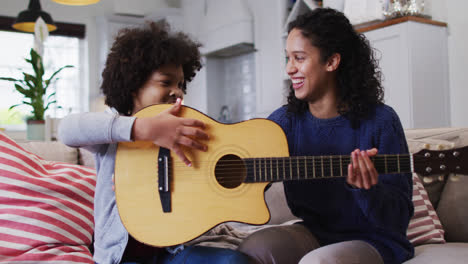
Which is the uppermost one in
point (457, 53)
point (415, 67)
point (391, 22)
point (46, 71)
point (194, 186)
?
point (46, 71)

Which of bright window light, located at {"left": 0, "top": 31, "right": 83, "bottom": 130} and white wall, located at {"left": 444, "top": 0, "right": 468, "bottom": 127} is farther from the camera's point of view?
bright window light, located at {"left": 0, "top": 31, "right": 83, "bottom": 130}

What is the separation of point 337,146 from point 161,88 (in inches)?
22.0

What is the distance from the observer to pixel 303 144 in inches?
53.2

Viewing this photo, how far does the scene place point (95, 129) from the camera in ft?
3.60

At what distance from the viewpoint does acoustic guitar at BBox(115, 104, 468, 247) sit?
111cm

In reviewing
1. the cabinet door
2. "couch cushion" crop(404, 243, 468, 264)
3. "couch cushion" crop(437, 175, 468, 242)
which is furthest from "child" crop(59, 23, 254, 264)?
the cabinet door

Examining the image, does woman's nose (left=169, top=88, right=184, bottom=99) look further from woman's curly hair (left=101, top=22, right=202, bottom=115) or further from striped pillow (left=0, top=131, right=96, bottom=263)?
striped pillow (left=0, top=131, right=96, bottom=263)

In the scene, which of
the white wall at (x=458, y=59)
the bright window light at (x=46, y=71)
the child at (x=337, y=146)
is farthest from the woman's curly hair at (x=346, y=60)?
the bright window light at (x=46, y=71)

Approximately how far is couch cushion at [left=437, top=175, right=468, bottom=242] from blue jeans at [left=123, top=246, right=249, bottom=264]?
39.8 inches

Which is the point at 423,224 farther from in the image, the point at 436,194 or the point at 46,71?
the point at 46,71

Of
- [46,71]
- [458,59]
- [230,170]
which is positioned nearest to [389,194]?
[230,170]

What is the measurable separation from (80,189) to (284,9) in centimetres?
293

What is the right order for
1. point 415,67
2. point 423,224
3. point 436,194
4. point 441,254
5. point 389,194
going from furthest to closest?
point 415,67, point 436,194, point 423,224, point 441,254, point 389,194

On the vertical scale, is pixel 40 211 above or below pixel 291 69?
below
